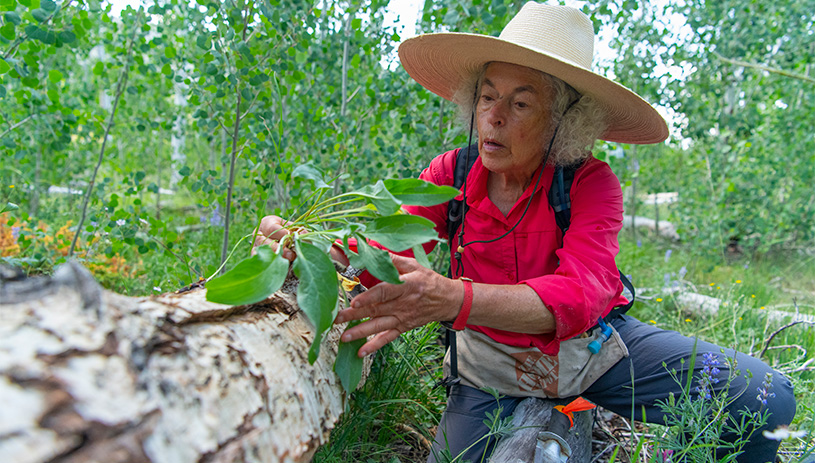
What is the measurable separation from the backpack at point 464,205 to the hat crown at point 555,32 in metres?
0.43

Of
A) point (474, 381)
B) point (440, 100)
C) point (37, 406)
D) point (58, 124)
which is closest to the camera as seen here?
point (37, 406)

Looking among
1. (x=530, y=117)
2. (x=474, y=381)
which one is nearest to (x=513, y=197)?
(x=530, y=117)

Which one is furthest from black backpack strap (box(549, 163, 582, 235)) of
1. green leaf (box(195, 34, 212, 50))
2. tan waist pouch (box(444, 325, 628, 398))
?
green leaf (box(195, 34, 212, 50))

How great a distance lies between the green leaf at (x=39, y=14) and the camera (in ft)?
6.11

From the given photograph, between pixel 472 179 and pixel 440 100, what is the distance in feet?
3.42

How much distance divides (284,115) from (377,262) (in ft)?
8.83

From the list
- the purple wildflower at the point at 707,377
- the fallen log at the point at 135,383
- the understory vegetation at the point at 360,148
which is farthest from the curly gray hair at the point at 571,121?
the fallen log at the point at 135,383

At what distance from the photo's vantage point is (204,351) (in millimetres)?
909

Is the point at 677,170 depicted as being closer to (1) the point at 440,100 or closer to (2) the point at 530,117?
(1) the point at 440,100

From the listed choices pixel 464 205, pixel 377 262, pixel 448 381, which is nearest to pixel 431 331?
pixel 448 381

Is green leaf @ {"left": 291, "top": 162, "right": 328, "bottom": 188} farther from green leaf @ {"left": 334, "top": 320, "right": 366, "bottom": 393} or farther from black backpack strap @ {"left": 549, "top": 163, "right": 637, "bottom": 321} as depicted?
black backpack strap @ {"left": 549, "top": 163, "right": 637, "bottom": 321}

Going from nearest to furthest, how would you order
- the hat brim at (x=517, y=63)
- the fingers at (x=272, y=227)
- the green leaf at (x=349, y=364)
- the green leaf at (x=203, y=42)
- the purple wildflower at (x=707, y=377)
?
the green leaf at (x=349, y=364) → the purple wildflower at (x=707, y=377) → the fingers at (x=272, y=227) → the hat brim at (x=517, y=63) → the green leaf at (x=203, y=42)

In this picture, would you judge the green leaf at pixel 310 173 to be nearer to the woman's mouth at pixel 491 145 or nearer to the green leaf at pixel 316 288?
the green leaf at pixel 316 288

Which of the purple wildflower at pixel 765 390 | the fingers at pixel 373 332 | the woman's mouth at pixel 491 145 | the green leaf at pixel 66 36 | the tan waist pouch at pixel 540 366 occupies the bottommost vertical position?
the tan waist pouch at pixel 540 366
